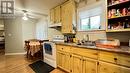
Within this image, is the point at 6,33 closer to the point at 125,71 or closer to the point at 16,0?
the point at 16,0

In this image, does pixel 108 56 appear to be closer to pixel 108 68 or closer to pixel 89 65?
pixel 108 68

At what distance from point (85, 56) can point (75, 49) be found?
0.44 meters

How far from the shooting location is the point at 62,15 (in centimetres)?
466

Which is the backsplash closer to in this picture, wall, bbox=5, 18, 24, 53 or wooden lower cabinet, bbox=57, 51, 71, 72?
wooden lower cabinet, bbox=57, 51, 71, 72

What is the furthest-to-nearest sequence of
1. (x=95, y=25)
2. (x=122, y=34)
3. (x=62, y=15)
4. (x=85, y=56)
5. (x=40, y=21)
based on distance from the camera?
(x=40, y=21)
(x=62, y=15)
(x=95, y=25)
(x=85, y=56)
(x=122, y=34)

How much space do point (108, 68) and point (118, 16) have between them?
1041mm

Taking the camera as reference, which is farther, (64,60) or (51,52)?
(51,52)

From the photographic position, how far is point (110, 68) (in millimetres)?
2262

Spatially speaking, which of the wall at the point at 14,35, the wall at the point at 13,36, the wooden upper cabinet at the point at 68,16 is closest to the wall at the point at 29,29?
the wall at the point at 14,35

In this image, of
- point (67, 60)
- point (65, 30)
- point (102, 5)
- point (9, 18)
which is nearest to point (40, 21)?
point (9, 18)

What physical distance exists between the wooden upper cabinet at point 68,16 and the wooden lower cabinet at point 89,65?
145 centimetres

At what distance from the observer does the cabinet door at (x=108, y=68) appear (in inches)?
84.8

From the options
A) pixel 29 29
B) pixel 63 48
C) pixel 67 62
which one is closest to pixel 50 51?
pixel 63 48

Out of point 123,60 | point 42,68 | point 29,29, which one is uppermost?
point 29,29
